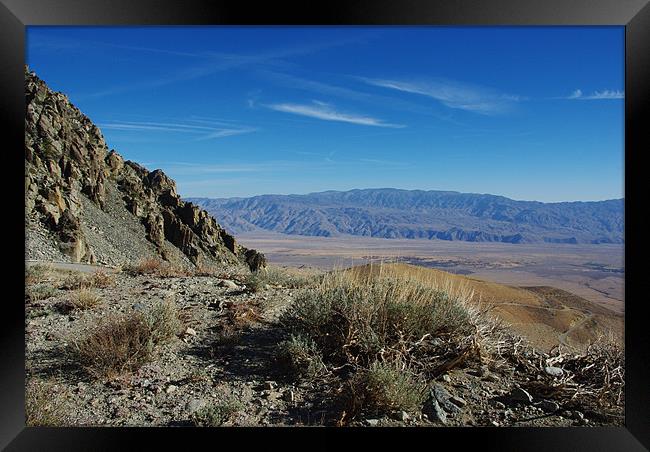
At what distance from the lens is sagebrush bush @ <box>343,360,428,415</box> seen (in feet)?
9.25

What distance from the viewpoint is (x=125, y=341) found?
11.0ft

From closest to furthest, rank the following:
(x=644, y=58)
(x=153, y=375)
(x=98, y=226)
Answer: (x=644, y=58) < (x=153, y=375) < (x=98, y=226)

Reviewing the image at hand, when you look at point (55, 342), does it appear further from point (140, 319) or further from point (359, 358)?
point (359, 358)

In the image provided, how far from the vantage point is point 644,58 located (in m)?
2.70

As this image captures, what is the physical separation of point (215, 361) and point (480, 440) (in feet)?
6.07

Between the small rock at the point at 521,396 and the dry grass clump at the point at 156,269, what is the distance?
165 inches

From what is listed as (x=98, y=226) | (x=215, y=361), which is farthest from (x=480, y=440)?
(x=98, y=226)

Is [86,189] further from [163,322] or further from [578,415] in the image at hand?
[578,415]

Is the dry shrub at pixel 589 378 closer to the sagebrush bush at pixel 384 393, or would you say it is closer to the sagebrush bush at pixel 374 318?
the sagebrush bush at pixel 374 318

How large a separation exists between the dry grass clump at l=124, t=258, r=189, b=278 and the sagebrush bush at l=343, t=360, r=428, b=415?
361cm

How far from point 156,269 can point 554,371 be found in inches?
189

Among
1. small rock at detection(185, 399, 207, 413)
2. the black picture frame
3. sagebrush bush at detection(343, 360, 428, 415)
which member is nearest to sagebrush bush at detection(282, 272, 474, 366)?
sagebrush bush at detection(343, 360, 428, 415)

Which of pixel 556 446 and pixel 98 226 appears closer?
pixel 556 446
